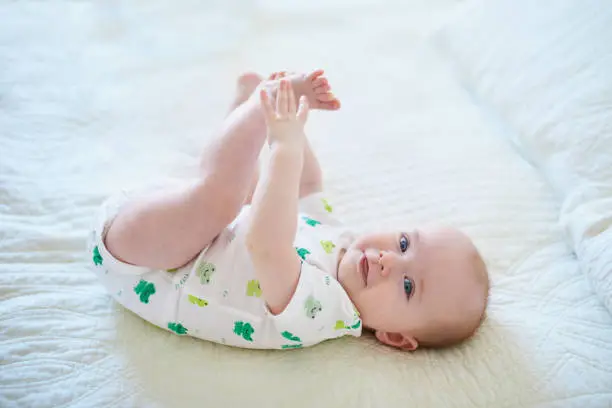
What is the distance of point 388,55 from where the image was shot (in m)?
1.70

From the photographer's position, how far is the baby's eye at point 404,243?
1040 mm

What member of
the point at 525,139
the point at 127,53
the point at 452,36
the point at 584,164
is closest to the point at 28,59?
the point at 127,53

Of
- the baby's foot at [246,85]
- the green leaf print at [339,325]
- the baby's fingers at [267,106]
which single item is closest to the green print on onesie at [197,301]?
the green leaf print at [339,325]

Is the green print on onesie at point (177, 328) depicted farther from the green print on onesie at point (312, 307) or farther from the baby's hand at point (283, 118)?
the baby's hand at point (283, 118)

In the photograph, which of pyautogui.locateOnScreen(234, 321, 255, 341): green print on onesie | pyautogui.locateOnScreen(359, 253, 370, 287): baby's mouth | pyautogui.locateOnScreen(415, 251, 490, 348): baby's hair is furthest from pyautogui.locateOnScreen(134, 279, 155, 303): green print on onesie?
pyautogui.locateOnScreen(415, 251, 490, 348): baby's hair

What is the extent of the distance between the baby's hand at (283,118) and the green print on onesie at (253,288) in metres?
0.24

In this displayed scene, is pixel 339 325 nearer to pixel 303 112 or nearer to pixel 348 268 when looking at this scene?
pixel 348 268

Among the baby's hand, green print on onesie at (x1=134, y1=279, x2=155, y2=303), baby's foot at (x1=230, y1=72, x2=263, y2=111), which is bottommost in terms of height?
green print on onesie at (x1=134, y1=279, x2=155, y2=303)

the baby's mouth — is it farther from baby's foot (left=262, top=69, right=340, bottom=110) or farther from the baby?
baby's foot (left=262, top=69, right=340, bottom=110)

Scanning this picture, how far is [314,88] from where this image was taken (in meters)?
1.04

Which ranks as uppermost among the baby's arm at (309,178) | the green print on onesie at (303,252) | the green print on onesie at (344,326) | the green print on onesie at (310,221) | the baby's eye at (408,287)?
the baby's arm at (309,178)

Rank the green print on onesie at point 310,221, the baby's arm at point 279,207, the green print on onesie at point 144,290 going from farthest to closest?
1. the green print on onesie at point 310,221
2. the green print on onesie at point 144,290
3. the baby's arm at point 279,207

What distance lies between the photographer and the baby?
0.96 m

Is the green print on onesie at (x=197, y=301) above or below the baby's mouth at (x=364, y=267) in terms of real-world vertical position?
below
